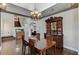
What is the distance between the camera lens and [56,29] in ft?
6.08

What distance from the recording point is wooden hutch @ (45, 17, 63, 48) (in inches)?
70.3

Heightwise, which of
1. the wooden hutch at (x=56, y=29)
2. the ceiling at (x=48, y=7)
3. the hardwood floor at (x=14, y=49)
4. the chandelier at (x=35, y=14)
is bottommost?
the hardwood floor at (x=14, y=49)

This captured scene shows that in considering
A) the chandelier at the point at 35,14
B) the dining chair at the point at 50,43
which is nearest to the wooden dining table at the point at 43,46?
the dining chair at the point at 50,43

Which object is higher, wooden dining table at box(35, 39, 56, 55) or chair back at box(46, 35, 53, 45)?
chair back at box(46, 35, 53, 45)

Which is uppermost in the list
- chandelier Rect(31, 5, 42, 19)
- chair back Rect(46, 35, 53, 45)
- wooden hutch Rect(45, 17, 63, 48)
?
chandelier Rect(31, 5, 42, 19)

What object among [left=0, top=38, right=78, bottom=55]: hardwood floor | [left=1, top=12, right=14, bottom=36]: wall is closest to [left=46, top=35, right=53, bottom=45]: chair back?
[left=0, top=38, right=78, bottom=55]: hardwood floor

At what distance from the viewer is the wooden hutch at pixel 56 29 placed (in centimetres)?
179

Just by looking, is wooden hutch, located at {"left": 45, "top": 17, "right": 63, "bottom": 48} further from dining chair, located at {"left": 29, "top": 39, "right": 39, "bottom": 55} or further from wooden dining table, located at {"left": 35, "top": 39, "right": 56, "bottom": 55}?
dining chair, located at {"left": 29, "top": 39, "right": 39, "bottom": 55}

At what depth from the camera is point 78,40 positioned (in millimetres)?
1781

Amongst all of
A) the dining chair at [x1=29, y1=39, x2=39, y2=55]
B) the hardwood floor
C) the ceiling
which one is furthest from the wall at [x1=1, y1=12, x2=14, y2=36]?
the dining chair at [x1=29, y1=39, x2=39, y2=55]

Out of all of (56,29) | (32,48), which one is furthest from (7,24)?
(56,29)

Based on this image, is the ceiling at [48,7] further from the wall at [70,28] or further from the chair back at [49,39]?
the chair back at [49,39]

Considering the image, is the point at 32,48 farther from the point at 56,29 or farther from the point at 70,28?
the point at 70,28

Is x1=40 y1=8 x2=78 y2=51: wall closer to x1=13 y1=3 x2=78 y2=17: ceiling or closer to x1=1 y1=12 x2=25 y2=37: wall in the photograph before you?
x1=13 y1=3 x2=78 y2=17: ceiling
